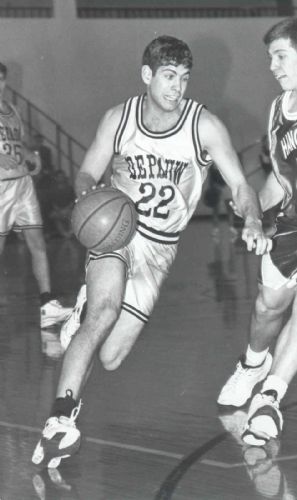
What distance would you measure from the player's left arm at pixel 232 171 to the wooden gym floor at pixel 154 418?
0.86 meters

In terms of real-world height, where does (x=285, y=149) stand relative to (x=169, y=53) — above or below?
below

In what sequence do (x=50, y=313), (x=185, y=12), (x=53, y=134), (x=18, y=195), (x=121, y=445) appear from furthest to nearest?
(x=185, y=12), (x=53, y=134), (x=18, y=195), (x=50, y=313), (x=121, y=445)

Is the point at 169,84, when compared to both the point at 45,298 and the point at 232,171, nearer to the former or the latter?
the point at 232,171

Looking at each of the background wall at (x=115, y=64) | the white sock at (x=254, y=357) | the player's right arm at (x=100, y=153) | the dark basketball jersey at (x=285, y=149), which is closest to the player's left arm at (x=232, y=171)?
the dark basketball jersey at (x=285, y=149)

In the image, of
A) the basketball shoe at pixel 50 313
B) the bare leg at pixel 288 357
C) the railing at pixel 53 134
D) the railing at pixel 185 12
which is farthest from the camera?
the railing at pixel 185 12

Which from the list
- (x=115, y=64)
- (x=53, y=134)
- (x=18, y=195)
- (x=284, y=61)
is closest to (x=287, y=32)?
(x=284, y=61)

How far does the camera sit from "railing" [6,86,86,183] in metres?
17.1

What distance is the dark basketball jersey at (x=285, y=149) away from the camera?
4531 mm

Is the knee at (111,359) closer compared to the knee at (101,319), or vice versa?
the knee at (101,319)

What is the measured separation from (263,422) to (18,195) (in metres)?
3.74

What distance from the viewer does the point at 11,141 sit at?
7.51 metres

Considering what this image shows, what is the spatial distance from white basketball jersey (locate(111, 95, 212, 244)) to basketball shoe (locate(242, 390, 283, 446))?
0.90 m

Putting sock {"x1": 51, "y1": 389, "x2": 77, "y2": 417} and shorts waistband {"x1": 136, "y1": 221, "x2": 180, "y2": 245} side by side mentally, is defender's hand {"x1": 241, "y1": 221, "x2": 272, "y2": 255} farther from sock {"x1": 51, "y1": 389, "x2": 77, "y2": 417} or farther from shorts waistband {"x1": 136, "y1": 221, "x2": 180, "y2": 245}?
sock {"x1": 51, "y1": 389, "x2": 77, "y2": 417}

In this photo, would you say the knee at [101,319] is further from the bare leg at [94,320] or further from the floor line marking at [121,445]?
the floor line marking at [121,445]
